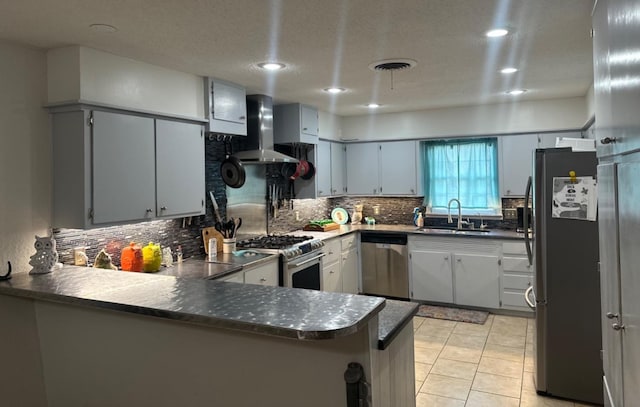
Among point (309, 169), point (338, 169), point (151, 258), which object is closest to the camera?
point (151, 258)

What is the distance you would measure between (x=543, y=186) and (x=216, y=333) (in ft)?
8.13

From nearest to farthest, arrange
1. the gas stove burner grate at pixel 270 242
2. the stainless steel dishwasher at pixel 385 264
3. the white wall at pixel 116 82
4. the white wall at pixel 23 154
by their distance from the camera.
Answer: the white wall at pixel 23 154
the white wall at pixel 116 82
the gas stove burner grate at pixel 270 242
the stainless steel dishwasher at pixel 385 264

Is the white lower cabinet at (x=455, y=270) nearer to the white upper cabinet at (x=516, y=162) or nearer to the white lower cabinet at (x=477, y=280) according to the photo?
the white lower cabinet at (x=477, y=280)

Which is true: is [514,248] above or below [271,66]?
below

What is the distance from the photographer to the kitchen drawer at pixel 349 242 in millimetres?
5273

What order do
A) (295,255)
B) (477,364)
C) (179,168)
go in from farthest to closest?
(295,255) < (477,364) < (179,168)

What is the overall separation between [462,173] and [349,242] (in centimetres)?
171

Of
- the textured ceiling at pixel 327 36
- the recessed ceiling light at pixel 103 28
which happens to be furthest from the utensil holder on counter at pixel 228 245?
the recessed ceiling light at pixel 103 28

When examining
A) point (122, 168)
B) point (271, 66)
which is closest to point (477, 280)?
point (271, 66)

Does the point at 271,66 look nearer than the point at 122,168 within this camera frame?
No

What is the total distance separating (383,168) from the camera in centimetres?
581

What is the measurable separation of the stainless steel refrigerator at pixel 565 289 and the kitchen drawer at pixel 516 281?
1713 millimetres

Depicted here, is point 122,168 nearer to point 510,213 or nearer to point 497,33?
point 497,33

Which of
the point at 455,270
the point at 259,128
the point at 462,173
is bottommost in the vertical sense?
the point at 455,270
